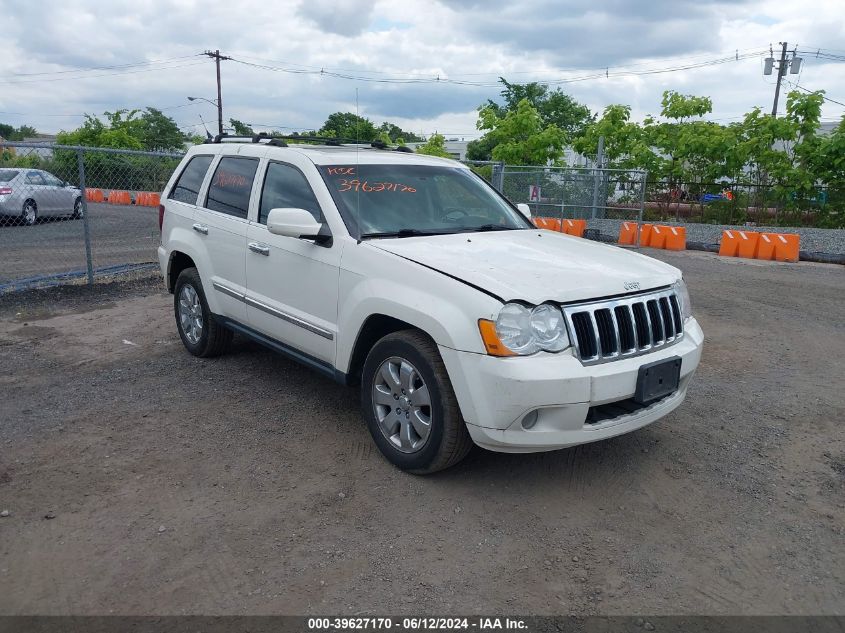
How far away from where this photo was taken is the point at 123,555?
320cm

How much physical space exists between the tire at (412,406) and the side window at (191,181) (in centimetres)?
280

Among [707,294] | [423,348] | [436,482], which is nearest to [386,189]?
[423,348]

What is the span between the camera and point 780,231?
18891 mm

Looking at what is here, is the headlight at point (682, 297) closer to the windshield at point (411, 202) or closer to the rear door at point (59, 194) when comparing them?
the windshield at point (411, 202)

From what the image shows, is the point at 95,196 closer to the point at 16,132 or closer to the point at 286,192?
the point at 286,192

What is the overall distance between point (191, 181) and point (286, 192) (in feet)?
5.34

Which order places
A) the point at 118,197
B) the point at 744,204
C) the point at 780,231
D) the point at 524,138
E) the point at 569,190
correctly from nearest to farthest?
the point at 569,190 < the point at 780,231 < the point at 744,204 < the point at 524,138 < the point at 118,197

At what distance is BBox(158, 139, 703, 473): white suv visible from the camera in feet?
11.4

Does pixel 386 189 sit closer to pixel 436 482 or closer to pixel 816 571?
pixel 436 482

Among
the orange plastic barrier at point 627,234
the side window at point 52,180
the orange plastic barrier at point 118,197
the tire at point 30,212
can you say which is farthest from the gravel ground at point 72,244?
the orange plastic barrier at point 627,234

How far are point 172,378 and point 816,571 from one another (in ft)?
15.4

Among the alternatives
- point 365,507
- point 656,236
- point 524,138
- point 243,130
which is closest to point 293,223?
point 365,507

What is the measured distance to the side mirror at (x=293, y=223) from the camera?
4.18 m

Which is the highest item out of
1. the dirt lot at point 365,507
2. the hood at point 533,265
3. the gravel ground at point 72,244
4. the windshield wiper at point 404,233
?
the windshield wiper at point 404,233
